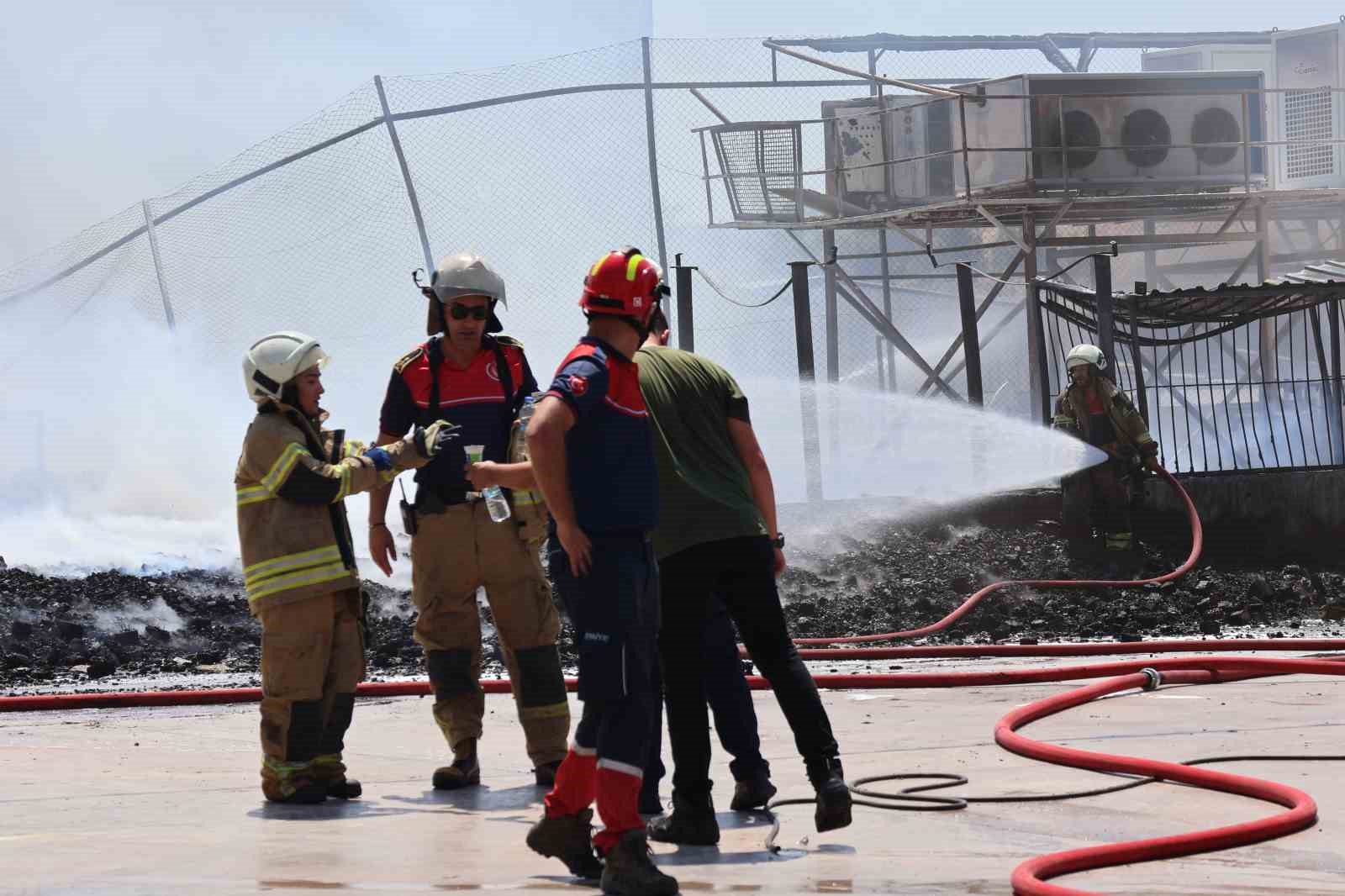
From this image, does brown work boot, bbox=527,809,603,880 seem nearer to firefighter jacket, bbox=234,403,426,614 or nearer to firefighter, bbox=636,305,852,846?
firefighter, bbox=636,305,852,846

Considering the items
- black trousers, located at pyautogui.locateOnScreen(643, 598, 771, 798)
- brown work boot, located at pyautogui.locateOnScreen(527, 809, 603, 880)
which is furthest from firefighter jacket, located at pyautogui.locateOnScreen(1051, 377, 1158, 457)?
brown work boot, located at pyautogui.locateOnScreen(527, 809, 603, 880)

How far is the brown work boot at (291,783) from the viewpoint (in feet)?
19.0

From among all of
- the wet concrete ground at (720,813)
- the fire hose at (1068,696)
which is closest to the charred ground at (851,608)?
the fire hose at (1068,696)

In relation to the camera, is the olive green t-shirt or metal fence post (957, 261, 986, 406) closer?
the olive green t-shirt

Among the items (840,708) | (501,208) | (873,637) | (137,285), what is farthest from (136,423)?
(840,708)

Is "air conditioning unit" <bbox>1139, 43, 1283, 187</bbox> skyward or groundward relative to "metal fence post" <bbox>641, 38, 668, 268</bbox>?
skyward

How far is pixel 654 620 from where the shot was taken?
4.65m

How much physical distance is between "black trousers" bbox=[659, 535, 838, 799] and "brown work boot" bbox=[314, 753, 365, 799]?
4.00 ft

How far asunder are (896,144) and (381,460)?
13047 mm

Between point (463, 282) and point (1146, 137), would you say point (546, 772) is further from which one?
point (1146, 137)

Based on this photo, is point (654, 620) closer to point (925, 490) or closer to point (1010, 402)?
point (925, 490)

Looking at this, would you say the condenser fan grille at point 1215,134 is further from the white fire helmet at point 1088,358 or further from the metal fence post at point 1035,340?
the white fire helmet at point 1088,358

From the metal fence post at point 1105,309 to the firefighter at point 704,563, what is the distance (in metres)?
8.72

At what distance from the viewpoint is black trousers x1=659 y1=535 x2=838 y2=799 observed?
5160mm
